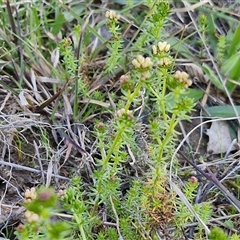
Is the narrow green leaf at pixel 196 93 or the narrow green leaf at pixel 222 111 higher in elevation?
the narrow green leaf at pixel 196 93

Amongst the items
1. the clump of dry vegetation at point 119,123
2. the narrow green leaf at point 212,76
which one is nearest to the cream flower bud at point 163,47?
the clump of dry vegetation at point 119,123

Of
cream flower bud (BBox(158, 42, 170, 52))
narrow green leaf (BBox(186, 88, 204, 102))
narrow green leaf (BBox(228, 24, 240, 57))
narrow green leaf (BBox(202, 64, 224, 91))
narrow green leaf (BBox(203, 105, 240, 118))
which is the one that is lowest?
narrow green leaf (BBox(203, 105, 240, 118))

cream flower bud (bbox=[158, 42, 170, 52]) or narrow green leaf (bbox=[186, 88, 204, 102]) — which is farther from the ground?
cream flower bud (bbox=[158, 42, 170, 52])

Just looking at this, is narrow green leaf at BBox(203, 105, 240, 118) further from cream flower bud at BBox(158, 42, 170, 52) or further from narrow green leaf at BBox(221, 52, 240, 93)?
cream flower bud at BBox(158, 42, 170, 52)

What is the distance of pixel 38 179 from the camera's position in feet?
5.27

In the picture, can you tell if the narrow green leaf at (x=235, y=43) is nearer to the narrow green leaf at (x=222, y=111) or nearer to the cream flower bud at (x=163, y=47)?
the narrow green leaf at (x=222, y=111)

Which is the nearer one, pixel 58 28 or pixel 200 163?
pixel 200 163

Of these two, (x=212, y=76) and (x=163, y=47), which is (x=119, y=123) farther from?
(x=212, y=76)

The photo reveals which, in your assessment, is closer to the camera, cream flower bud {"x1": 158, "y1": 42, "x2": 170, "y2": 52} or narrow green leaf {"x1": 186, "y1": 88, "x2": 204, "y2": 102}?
cream flower bud {"x1": 158, "y1": 42, "x2": 170, "y2": 52}

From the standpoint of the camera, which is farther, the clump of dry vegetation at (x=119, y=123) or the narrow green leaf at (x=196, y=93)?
the narrow green leaf at (x=196, y=93)

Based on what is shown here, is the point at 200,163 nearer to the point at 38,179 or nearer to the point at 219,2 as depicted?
the point at 38,179

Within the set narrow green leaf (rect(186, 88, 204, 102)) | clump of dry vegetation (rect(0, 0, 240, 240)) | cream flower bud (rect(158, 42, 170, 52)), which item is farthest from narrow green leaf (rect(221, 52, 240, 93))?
cream flower bud (rect(158, 42, 170, 52))

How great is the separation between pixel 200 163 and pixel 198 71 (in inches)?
15.9

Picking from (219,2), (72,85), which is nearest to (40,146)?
(72,85)
